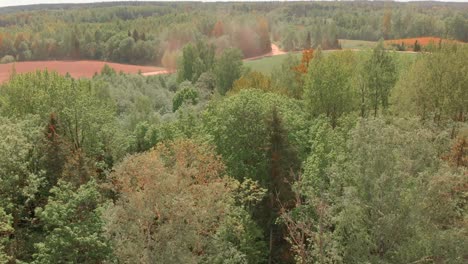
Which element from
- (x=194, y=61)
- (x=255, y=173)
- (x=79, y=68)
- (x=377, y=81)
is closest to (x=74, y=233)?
(x=255, y=173)

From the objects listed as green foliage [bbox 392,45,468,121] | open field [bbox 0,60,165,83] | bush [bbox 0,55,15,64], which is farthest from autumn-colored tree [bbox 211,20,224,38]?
green foliage [bbox 392,45,468,121]

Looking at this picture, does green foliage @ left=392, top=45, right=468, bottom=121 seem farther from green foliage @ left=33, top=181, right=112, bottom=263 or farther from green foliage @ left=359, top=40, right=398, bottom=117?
green foliage @ left=33, top=181, right=112, bottom=263

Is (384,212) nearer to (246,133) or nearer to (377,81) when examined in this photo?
(246,133)

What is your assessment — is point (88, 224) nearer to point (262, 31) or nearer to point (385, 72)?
point (385, 72)

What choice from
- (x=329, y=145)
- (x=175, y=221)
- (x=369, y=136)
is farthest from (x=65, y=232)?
(x=329, y=145)

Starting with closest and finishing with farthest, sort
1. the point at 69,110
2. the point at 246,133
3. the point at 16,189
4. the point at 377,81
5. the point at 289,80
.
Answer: the point at 16,189, the point at 246,133, the point at 69,110, the point at 377,81, the point at 289,80
